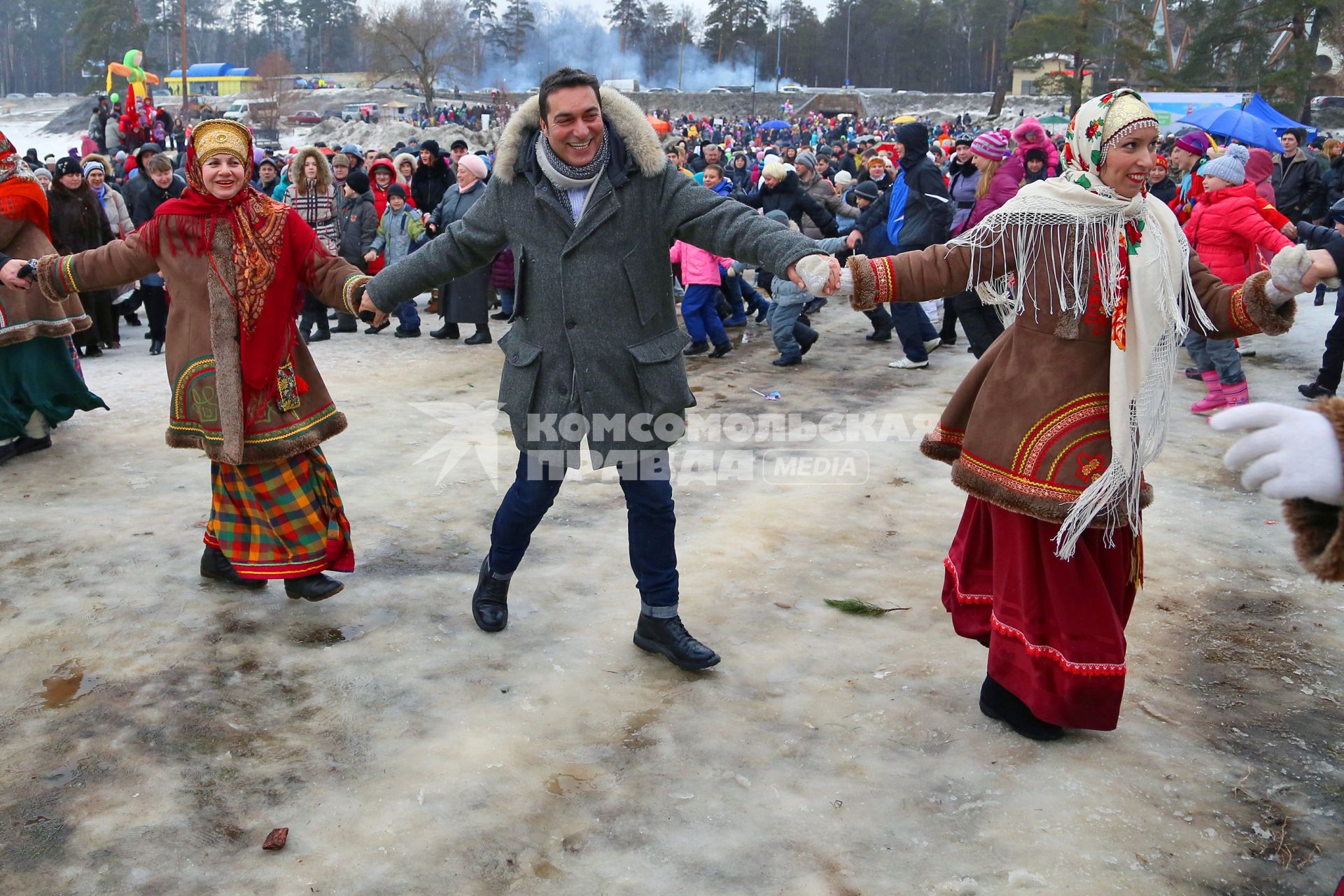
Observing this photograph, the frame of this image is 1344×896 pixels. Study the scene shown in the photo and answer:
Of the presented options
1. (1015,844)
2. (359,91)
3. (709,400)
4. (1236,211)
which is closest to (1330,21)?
(1236,211)

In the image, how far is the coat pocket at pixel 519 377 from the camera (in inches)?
137

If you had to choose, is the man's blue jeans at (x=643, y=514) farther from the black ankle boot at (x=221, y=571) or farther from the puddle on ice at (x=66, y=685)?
the puddle on ice at (x=66, y=685)

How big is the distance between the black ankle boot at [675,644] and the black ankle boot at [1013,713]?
0.89 meters

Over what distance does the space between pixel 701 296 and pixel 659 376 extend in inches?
220

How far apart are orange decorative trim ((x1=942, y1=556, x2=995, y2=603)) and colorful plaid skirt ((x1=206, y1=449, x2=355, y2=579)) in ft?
7.52

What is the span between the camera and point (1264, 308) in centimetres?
289

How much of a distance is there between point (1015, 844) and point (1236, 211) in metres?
5.77

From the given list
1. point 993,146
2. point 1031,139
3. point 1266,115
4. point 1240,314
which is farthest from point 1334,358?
point 1266,115

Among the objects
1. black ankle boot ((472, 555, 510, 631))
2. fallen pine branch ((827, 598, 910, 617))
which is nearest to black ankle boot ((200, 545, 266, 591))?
black ankle boot ((472, 555, 510, 631))

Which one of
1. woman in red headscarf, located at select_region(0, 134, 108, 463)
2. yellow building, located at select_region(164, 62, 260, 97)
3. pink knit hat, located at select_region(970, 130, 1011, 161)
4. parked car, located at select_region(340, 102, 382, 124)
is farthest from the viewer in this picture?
yellow building, located at select_region(164, 62, 260, 97)

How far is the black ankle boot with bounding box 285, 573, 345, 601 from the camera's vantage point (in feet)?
13.6

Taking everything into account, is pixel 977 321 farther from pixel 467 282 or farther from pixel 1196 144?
pixel 467 282

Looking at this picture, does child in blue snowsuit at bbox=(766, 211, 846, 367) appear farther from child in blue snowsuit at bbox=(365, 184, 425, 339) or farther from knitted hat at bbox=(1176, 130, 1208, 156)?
child in blue snowsuit at bbox=(365, 184, 425, 339)

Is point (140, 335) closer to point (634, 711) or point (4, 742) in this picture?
point (4, 742)
